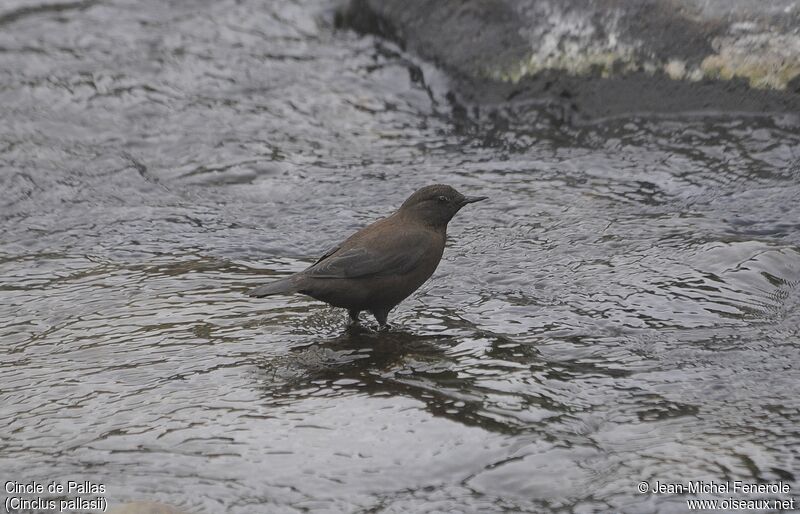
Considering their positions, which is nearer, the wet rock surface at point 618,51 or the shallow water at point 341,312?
the shallow water at point 341,312

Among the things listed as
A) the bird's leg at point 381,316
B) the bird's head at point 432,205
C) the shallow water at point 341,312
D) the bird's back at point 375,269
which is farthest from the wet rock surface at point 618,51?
the bird's leg at point 381,316

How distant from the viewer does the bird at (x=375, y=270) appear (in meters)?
5.14

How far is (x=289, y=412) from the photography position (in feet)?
13.6

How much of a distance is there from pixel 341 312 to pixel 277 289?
77 centimetres

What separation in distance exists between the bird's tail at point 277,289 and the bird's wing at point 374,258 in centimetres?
11

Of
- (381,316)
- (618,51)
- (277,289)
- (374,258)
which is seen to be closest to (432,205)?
(374,258)

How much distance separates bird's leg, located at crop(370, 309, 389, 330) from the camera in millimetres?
5293

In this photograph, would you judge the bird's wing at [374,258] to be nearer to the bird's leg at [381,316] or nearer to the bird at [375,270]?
the bird at [375,270]

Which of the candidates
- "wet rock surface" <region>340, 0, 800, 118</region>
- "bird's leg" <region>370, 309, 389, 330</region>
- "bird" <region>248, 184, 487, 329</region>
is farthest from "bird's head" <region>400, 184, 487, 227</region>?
"wet rock surface" <region>340, 0, 800, 118</region>

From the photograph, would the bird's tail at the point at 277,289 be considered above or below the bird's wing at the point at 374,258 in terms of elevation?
below

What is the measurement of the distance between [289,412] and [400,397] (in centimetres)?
43

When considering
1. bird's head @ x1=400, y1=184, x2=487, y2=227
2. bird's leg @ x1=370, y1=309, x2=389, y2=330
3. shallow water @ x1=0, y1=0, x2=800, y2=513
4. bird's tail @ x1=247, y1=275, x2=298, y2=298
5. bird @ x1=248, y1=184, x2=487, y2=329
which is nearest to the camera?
shallow water @ x1=0, y1=0, x2=800, y2=513

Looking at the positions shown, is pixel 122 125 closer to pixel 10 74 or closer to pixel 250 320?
pixel 10 74

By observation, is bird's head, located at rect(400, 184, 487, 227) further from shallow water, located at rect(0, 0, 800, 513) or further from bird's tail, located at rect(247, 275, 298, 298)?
bird's tail, located at rect(247, 275, 298, 298)
